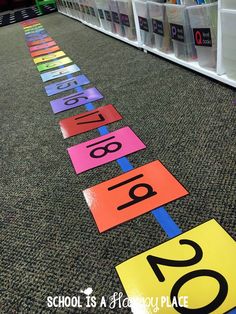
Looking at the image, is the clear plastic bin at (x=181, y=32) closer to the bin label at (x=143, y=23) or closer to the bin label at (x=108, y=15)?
the bin label at (x=143, y=23)

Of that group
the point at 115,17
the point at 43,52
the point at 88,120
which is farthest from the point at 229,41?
the point at 43,52

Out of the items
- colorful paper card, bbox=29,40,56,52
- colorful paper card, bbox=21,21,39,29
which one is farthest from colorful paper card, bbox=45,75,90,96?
colorful paper card, bbox=21,21,39,29

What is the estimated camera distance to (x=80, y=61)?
9.48ft

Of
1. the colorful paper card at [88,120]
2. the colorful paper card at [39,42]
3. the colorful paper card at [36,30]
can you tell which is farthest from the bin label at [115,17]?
the colorful paper card at [36,30]

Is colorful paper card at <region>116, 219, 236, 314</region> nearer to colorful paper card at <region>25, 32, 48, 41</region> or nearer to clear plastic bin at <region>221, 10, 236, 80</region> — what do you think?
clear plastic bin at <region>221, 10, 236, 80</region>

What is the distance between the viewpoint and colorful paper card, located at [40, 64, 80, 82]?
8.71ft

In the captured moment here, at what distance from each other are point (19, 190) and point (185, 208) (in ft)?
2.40

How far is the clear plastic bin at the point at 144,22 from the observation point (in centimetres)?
234

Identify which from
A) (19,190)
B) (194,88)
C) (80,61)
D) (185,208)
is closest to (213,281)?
(185,208)

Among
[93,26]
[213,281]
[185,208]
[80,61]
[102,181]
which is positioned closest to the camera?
[213,281]

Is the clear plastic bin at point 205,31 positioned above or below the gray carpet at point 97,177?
above

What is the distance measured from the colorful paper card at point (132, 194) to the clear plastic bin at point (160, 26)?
1.28 metres

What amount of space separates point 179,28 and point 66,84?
958 mm

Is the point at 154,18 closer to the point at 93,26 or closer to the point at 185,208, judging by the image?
the point at 185,208
